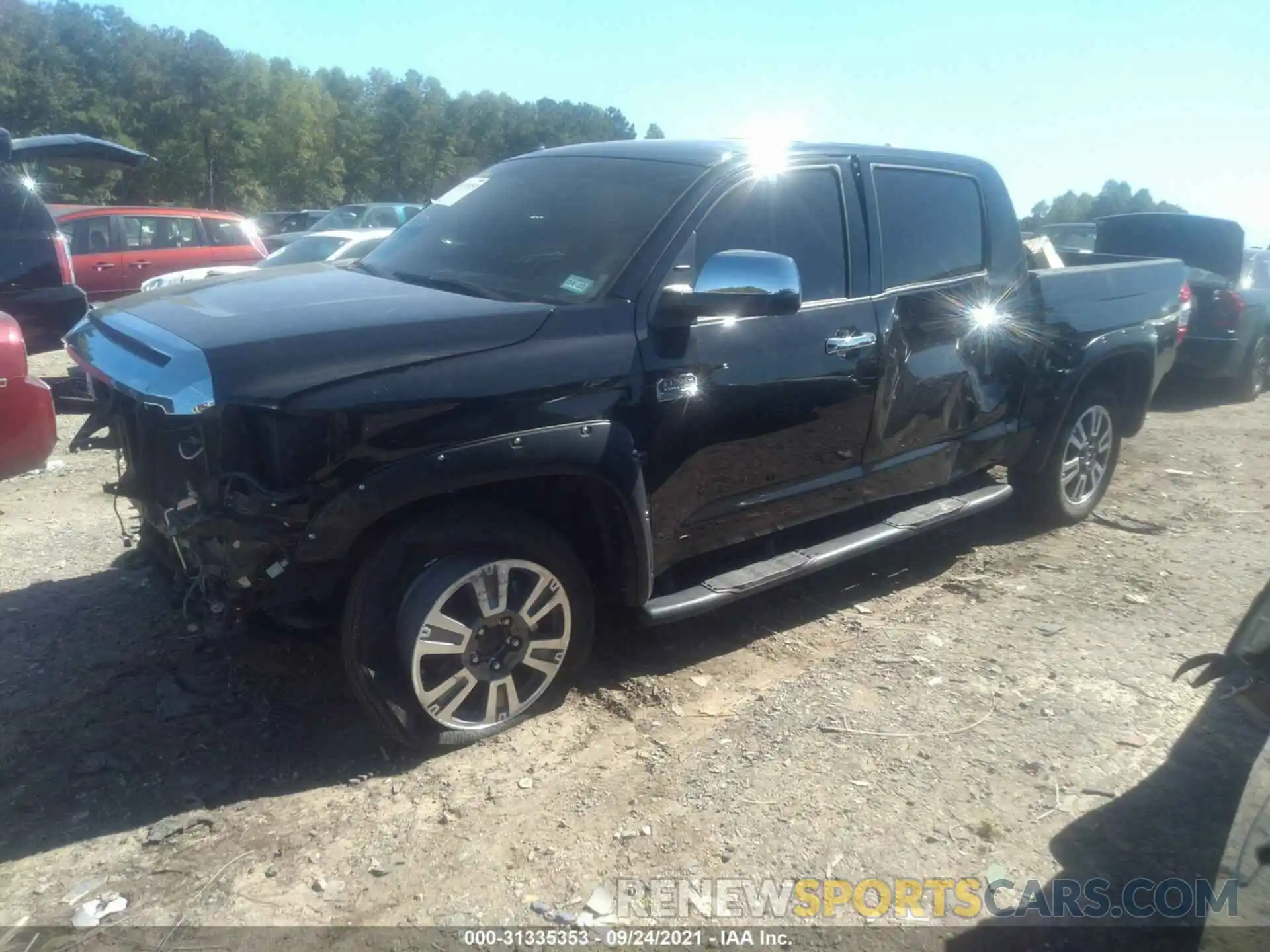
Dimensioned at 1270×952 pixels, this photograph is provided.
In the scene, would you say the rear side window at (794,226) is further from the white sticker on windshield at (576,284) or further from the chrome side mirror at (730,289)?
the white sticker on windshield at (576,284)

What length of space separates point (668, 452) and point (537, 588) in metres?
0.64

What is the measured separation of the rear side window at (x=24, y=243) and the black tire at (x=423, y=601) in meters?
6.15

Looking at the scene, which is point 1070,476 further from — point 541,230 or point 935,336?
point 541,230

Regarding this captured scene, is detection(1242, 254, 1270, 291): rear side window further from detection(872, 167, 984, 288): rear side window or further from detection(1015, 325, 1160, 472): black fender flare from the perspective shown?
detection(872, 167, 984, 288): rear side window

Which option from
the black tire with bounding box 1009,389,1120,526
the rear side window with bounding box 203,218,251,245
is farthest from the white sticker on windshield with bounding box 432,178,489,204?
the rear side window with bounding box 203,218,251,245

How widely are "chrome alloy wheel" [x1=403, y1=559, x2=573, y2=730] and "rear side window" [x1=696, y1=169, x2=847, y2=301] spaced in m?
1.30

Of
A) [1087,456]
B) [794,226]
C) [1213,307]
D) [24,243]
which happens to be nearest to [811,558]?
[794,226]

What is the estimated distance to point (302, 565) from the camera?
9.46ft

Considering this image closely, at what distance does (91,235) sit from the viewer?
11703mm

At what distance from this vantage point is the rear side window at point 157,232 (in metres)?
12.0

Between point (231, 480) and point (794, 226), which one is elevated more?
point (794, 226)

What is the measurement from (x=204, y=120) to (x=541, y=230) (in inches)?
1750

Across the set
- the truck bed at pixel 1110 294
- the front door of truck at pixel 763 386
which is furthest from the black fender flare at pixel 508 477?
the truck bed at pixel 1110 294

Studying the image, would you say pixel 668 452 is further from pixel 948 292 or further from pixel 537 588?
pixel 948 292
